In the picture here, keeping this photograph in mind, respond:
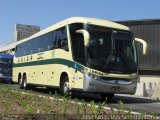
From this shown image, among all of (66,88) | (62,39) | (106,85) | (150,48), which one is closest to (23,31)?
(150,48)

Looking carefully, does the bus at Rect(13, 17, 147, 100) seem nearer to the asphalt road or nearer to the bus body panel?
the bus body panel

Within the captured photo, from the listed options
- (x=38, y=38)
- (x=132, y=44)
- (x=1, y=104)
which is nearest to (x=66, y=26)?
(x=132, y=44)

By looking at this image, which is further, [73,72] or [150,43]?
[150,43]

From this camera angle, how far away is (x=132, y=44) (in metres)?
19.8

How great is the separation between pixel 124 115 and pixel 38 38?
58.2ft

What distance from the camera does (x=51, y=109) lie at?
38.3ft

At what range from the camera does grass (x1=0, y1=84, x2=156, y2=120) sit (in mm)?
9165

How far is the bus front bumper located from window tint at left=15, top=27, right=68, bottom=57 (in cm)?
247

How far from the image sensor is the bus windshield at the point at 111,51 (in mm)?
18391

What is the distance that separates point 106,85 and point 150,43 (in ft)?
75.5

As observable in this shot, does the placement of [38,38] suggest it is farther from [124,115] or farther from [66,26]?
[124,115]

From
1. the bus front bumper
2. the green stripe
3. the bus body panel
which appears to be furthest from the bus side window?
the bus front bumper

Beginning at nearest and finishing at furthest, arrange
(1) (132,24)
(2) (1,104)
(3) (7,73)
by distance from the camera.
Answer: (2) (1,104) < (1) (132,24) < (3) (7,73)

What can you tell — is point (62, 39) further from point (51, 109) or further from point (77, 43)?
point (51, 109)
